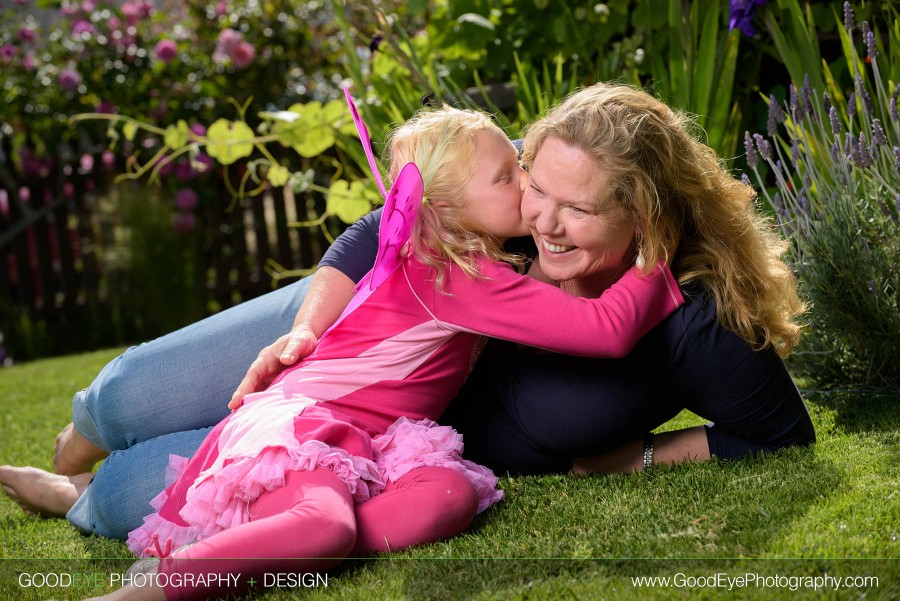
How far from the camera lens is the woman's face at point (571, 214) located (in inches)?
79.4

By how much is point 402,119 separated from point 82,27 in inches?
158

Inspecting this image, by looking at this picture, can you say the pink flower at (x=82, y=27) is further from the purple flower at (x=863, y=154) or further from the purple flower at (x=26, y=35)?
the purple flower at (x=863, y=154)

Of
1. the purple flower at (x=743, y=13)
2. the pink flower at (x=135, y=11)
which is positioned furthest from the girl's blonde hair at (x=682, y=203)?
the pink flower at (x=135, y=11)

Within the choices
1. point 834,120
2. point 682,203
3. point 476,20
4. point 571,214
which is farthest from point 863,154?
point 476,20

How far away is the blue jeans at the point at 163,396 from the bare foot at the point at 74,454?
93 millimetres

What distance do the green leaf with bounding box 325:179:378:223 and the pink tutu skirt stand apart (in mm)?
1881

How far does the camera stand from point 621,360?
83.7 inches

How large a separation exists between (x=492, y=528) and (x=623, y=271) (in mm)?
677

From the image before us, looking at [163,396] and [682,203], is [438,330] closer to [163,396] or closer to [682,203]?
[682,203]

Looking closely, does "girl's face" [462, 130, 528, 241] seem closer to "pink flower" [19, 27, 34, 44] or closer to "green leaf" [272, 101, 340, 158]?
"green leaf" [272, 101, 340, 158]

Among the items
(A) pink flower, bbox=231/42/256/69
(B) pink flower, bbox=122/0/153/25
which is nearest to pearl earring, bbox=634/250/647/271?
(A) pink flower, bbox=231/42/256/69

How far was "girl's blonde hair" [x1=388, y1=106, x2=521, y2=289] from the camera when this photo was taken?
2039mm

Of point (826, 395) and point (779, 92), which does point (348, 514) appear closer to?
point (826, 395)

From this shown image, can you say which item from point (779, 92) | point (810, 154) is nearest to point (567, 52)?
point (779, 92)
